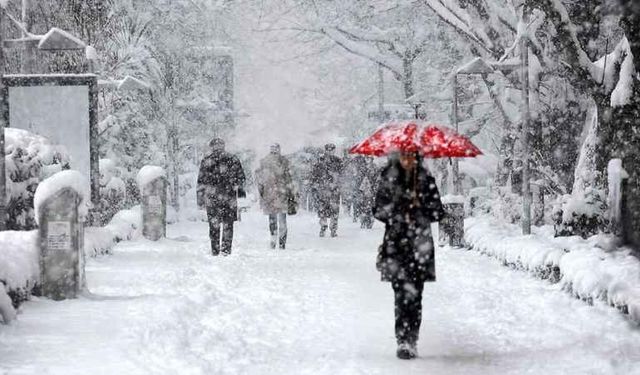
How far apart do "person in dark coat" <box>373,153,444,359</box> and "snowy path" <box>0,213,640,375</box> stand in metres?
0.39

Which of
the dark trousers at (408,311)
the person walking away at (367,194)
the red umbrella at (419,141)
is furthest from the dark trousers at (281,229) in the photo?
the dark trousers at (408,311)

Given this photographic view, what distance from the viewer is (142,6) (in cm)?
2992

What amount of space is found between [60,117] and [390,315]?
310 inches

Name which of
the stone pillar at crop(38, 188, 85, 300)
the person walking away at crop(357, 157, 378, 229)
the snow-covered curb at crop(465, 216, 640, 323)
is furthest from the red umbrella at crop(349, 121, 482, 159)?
the person walking away at crop(357, 157, 378, 229)

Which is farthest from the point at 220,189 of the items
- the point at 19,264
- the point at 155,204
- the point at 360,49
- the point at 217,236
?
the point at 360,49

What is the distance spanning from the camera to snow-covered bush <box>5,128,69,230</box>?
14.4 meters

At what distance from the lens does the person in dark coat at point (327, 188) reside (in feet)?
70.2

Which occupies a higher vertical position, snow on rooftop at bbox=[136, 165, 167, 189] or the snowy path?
snow on rooftop at bbox=[136, 165, 167, 189]

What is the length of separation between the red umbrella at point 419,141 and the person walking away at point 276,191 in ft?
29.9

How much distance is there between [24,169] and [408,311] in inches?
346

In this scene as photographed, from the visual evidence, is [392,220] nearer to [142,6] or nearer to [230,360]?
[230,360]

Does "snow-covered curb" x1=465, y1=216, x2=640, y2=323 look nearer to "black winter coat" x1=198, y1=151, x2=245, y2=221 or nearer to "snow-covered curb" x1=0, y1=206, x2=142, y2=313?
"black winter coat" x1=198, y1=151, x2=245, y2=221

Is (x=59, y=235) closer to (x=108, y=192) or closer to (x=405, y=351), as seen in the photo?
(x=405, y=351)

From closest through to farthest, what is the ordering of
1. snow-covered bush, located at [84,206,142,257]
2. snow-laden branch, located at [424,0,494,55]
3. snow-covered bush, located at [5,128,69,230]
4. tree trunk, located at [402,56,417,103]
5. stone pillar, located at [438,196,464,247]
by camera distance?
snow-covered bush, located at [5,128,69,230] < snow-covered bush, located at [84,206,142,257] < stone pillar, located at [438,196,464,247] < snow-laden branch, located at [424,0,494,55] < tree trunk, located at [402,56,417,103]
